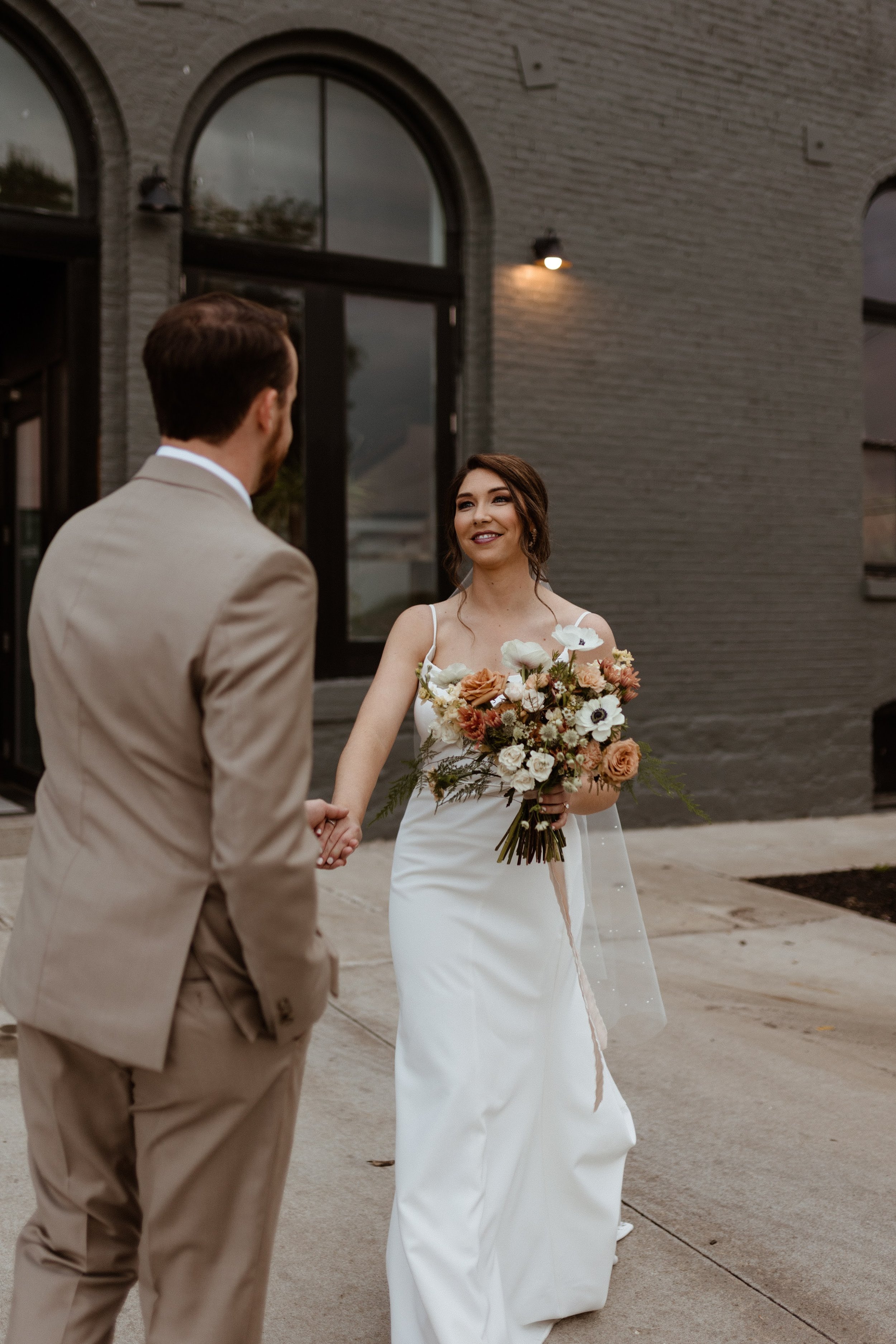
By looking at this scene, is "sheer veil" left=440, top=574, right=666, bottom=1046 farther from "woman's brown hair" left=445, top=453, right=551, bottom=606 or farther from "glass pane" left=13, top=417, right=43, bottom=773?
"glass pane" left=13, top=417, right=43, bottom=773

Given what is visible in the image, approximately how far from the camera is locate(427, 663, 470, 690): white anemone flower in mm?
3092

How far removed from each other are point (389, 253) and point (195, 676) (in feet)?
25.7

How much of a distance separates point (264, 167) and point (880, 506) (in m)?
6.12

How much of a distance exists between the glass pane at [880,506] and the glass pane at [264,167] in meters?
5.46

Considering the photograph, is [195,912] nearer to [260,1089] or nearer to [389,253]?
[260,1089]

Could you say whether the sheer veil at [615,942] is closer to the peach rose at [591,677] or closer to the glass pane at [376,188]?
the peach rose at [591,677]

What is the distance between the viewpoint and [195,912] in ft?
6.00

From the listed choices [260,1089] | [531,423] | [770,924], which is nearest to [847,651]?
[531,423]

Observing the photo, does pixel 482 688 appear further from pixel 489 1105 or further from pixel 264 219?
pixel 264 219

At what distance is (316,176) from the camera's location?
8781 mm

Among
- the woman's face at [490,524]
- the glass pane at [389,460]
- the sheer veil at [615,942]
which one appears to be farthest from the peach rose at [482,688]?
the glass pane at [389,460]

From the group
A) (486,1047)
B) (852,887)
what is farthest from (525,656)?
(852,887)

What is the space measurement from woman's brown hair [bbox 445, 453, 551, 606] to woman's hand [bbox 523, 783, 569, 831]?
0.74 m

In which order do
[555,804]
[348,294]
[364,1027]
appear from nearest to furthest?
[555,804]
[364,1027]
[348,294]
